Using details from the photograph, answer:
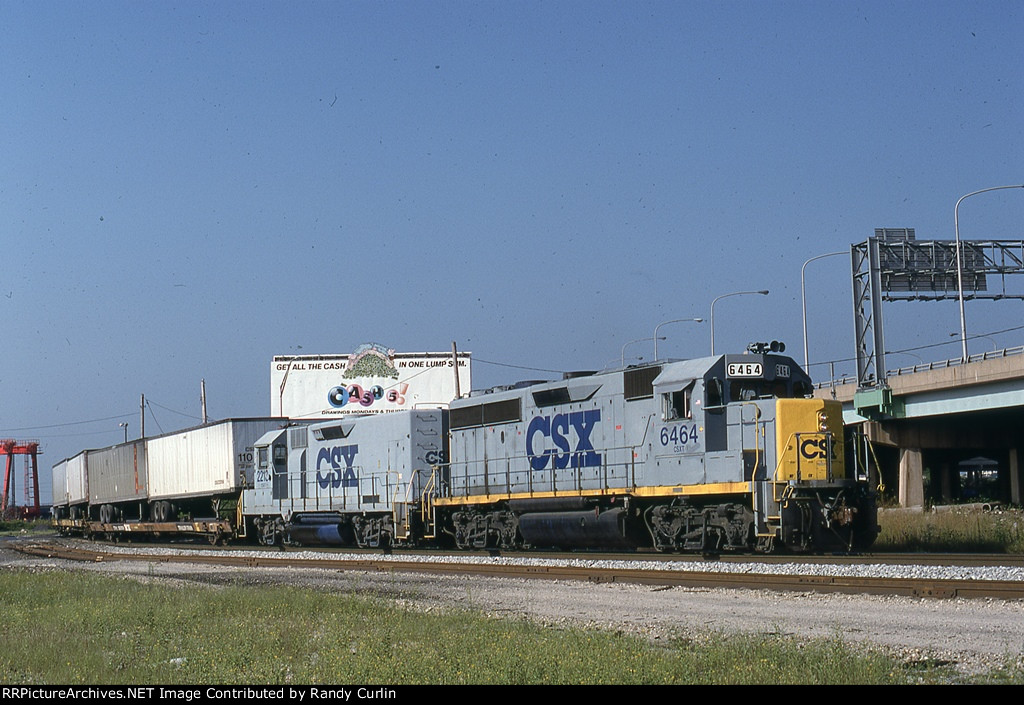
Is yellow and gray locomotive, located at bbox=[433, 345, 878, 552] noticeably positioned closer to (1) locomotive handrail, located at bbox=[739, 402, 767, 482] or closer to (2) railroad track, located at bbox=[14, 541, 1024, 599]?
(1) locomotive handrail, located at bbox=[739, 402, 767, 482]

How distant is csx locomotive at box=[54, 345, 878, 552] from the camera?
19188 mm

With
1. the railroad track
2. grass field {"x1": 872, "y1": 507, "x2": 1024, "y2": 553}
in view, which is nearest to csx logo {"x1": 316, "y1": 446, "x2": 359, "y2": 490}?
the railroad track

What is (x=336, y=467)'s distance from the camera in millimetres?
30062

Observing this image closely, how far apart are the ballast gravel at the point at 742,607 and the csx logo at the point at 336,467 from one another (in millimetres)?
9183

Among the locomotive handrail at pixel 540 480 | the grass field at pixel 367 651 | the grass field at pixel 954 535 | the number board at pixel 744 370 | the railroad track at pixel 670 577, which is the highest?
the number board at pixel 744 370

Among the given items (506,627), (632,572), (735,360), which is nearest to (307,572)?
(632,572)

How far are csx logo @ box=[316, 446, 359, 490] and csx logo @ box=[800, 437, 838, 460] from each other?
13.5m

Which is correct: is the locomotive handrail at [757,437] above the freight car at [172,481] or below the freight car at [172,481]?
above

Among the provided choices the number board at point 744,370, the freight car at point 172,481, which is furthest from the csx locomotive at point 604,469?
the freight car at point 172,481

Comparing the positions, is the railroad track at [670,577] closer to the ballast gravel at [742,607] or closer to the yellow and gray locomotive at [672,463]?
the ballast gravel at [742,607]

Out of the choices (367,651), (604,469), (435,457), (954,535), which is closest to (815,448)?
(604,469)

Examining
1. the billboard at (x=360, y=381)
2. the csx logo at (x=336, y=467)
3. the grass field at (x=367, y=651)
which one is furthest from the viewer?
the billboard at (x=360, y=381)

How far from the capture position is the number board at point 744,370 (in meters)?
19.9
